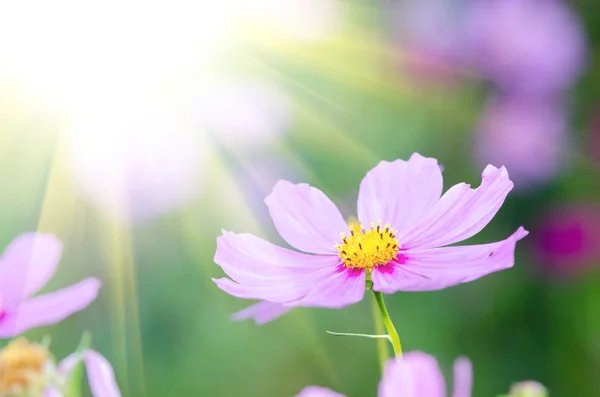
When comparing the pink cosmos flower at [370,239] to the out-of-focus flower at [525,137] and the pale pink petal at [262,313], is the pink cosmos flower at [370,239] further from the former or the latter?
the out-of-focus flower at [525,137]

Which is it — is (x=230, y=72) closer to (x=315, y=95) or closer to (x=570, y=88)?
(x=315, y=95)

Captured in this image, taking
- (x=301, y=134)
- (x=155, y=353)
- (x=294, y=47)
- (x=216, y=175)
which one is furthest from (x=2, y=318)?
(x=294, y=47)

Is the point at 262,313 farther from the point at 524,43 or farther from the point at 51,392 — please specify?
the point at 524,43

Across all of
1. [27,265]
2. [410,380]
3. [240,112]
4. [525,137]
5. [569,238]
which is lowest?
[410,380]

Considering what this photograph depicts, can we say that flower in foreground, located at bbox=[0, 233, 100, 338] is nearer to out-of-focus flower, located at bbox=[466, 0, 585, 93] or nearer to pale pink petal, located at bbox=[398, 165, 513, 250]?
pale pink petal, located at bbox=[398, 165, 513, 250]

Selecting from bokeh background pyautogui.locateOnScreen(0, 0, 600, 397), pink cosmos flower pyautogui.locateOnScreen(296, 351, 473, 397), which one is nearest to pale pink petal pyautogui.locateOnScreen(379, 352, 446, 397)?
pink cosmos flower pyautogui.locateOnScreen(296, 351, 473, 397)

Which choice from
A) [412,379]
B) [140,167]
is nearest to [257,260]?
[412,379]
